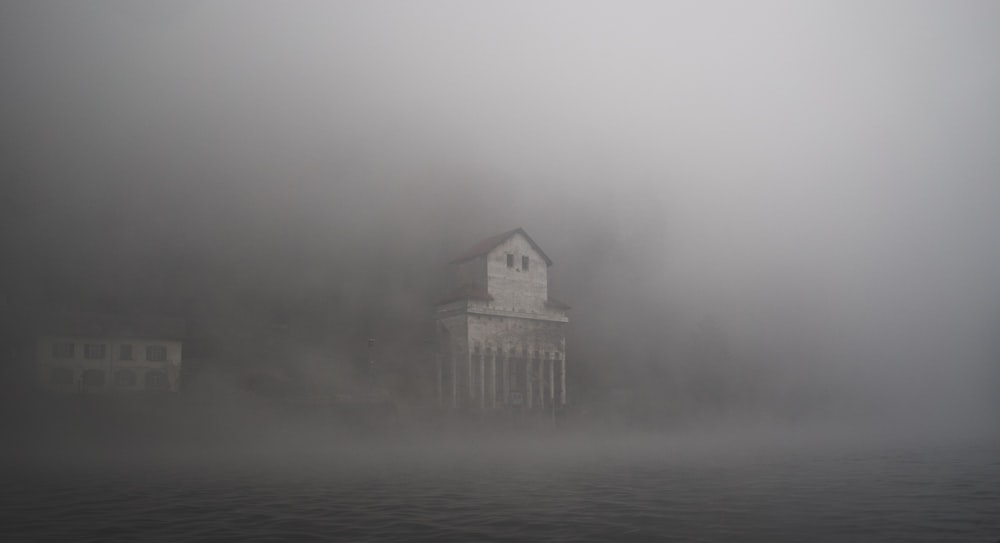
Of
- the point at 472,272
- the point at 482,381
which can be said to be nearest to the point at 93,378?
the point at 482,381

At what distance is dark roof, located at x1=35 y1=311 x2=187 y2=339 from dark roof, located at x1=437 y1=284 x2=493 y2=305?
21126 mm

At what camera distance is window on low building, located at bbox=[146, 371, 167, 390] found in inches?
2203

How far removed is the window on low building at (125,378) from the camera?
5509 centimetres

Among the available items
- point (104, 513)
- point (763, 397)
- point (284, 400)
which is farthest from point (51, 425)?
point (763, 397)

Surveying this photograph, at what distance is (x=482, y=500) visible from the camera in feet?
69.6

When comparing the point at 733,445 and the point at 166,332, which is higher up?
the point at 166,332

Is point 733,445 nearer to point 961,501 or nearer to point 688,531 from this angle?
point 961,501

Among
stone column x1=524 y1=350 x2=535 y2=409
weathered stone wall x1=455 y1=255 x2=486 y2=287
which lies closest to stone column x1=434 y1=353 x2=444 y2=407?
weathered stone wall x1=455 y1=255 x2=486 y2=287

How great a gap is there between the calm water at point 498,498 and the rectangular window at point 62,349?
16677 millimetres

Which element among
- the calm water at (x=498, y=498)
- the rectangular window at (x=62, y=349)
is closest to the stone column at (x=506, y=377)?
the calm water at (x=498, y=498)

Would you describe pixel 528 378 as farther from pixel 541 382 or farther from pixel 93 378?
pixel 93 378

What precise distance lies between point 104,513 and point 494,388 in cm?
4777

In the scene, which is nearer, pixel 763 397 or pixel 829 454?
pixel 829 454

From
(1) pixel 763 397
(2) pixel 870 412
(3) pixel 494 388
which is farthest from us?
(2) pixel 870 412
